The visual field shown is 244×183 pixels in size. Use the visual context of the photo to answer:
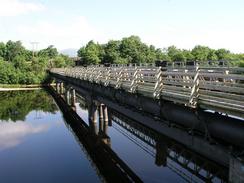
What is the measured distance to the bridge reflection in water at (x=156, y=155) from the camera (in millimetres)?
10835

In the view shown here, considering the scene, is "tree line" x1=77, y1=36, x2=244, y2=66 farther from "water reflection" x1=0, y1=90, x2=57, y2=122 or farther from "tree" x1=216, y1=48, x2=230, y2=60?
"water reflection" x1=0, y1=90, x2=57, y2=122

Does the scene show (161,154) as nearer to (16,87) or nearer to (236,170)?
(236,170)

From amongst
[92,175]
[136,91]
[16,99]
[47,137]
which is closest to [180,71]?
[136,91]

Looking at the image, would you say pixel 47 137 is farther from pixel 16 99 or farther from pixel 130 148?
pixel 16 99

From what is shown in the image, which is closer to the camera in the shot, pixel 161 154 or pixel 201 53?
pixel 161 154

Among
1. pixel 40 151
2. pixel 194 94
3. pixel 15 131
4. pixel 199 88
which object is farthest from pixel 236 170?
pixel 15 131

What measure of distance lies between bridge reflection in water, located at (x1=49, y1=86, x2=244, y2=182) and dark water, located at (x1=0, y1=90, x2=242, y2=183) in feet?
0.24

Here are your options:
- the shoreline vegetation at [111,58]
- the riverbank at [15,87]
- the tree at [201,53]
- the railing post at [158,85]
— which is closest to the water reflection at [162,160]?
the railing post at [158,85]

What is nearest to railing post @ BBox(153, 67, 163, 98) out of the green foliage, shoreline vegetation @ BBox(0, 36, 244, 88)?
shoreline vegetation @ BBox(0, 36, 244, 88)

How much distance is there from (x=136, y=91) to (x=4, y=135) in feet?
101

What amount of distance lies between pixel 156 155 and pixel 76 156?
1029cm

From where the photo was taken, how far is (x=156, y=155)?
24.7 meters

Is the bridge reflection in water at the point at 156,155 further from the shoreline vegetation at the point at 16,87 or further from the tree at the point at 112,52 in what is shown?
the tree at the point at 112,52

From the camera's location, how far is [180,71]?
13.6 m
